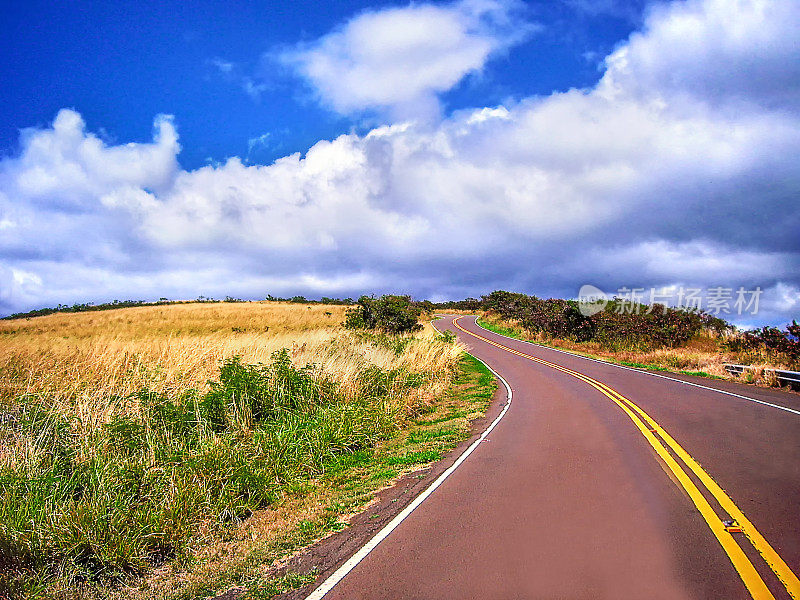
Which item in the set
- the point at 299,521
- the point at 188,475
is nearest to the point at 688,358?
the point at 299,521

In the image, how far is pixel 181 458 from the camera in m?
7.53

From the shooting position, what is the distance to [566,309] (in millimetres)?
44375

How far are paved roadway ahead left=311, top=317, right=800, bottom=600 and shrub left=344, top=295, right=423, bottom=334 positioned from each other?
2250 centimetres

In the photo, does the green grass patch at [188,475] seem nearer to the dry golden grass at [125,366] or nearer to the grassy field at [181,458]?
the grassy field at [181,458]

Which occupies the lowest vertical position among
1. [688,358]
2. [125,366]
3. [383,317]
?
[125,366]

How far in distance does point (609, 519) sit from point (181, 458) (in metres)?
5.97

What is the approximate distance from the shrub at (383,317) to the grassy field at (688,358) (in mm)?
12329

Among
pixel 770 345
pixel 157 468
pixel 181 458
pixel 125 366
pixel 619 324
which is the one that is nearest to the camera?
pixel 157 468

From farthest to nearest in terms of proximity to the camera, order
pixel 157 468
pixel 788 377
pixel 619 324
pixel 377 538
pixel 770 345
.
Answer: pixel 619 324 → pixel 770 345 → pixel 788 377 → pixel 157 468 → pixel 377 538

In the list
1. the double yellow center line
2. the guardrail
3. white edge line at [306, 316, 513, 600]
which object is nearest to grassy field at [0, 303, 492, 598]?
→ white edge line at [306, 316, 513, 600]

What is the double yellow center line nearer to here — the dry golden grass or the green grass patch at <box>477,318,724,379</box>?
the dry golden grass

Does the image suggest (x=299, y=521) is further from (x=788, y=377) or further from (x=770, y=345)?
(x=770, y=345)

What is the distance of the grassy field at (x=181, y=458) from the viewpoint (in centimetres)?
537

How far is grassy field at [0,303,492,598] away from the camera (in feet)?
17.6
